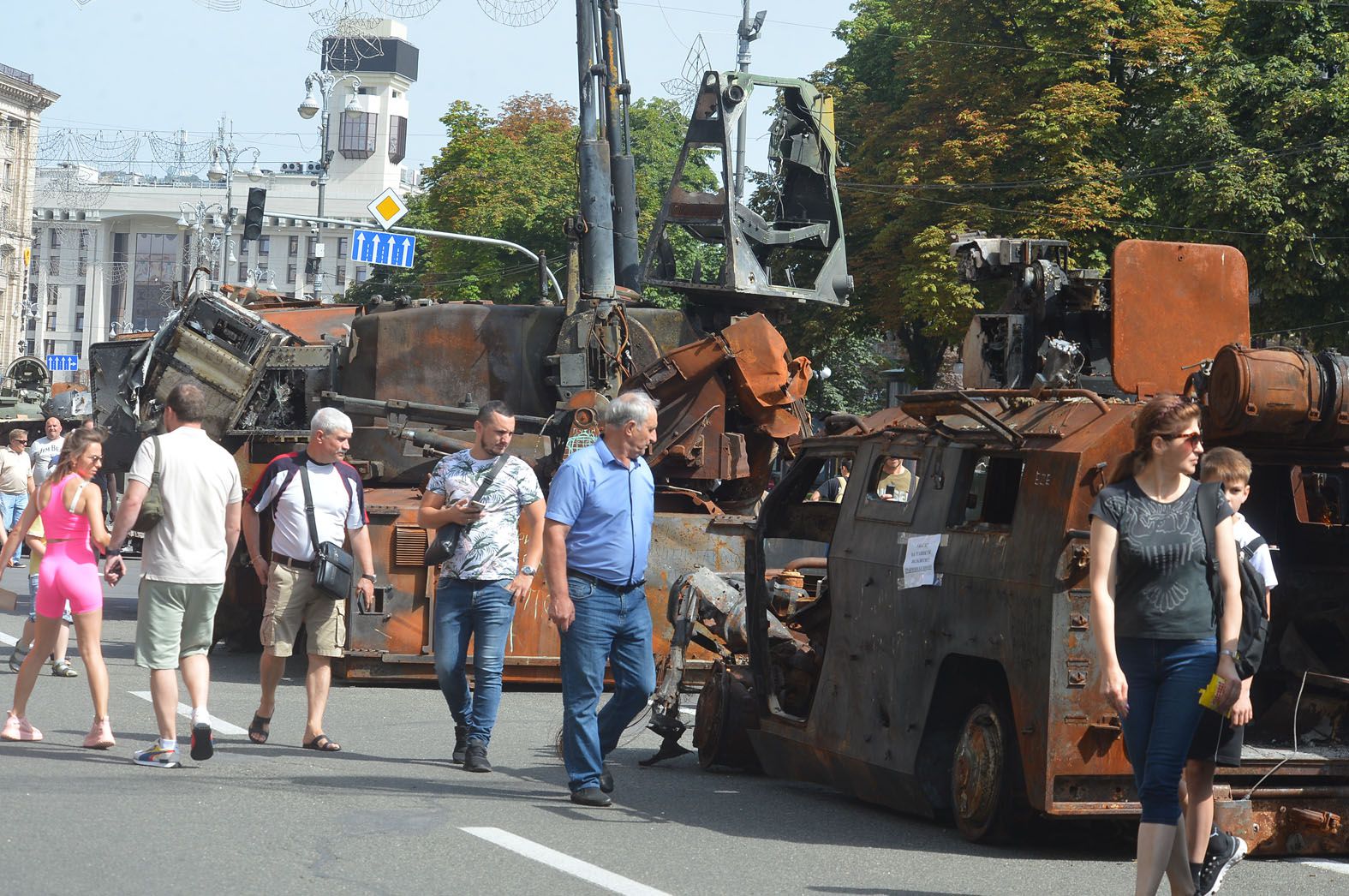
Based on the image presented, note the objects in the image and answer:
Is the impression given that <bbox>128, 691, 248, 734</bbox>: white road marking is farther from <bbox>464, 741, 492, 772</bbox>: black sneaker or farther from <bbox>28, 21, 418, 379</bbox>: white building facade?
<bbox>28, 21, 418, 379</bbox>: white building facade

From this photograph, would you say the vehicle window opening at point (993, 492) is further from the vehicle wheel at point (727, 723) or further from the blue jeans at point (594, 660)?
the vehicle wheel at point (727, 723)

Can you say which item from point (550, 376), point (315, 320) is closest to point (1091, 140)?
point (315, 320)

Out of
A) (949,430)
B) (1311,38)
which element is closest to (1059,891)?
(949,430)

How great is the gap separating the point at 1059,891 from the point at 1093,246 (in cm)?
2827

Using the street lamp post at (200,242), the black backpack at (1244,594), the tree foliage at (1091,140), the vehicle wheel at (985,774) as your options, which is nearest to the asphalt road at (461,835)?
the vehicle wheel at (985,774)

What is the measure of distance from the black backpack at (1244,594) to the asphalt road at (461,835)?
120 centimetres

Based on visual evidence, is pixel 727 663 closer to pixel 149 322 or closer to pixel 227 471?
pixel 227 471

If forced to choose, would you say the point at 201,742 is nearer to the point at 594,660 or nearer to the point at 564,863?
the point at 594,660

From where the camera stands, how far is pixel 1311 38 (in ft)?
102

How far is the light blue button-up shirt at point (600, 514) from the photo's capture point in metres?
8.79

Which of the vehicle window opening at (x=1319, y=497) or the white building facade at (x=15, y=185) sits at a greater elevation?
the white building facade at (x=15, y=185)

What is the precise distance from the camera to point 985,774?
7.90m

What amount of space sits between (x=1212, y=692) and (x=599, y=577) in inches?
131

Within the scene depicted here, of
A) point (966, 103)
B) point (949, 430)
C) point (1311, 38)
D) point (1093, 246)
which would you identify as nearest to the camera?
point (949, 430)
